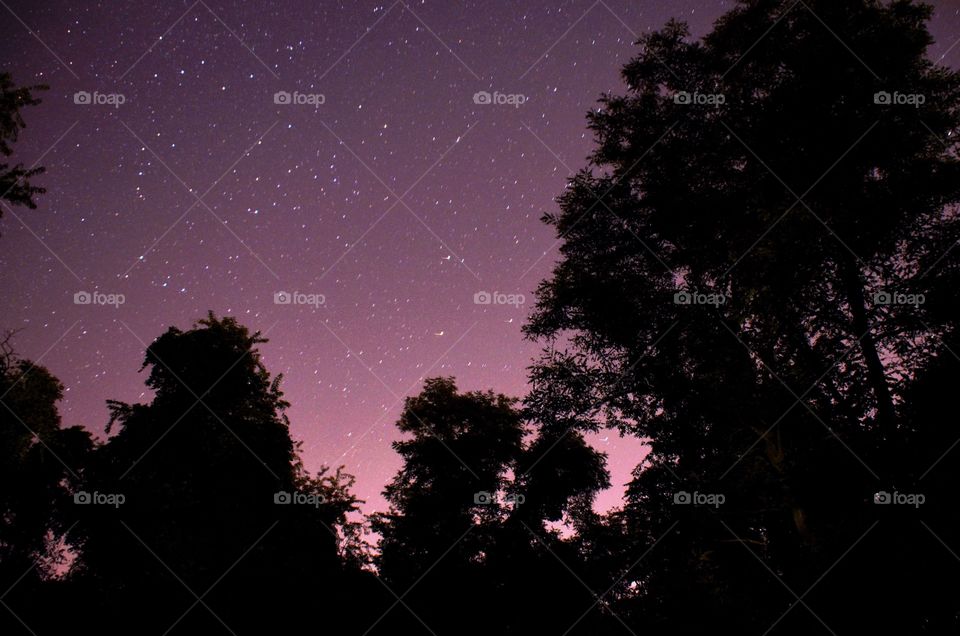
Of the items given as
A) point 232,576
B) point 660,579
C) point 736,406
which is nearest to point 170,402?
point 232,576

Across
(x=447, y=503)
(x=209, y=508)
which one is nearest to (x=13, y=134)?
(x=209, y=508)

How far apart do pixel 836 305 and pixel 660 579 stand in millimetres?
6728

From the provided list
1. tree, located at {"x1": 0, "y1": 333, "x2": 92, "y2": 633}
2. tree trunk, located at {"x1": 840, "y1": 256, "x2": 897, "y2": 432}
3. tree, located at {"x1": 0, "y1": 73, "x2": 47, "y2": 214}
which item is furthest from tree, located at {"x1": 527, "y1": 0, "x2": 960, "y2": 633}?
tree, located at {"x1": 0, "y1": 333, "x2": 92, "y2": 633}

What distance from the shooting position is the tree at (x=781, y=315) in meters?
9.20

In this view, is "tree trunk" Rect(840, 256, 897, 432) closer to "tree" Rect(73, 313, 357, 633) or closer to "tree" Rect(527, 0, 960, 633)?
"tree" Rect(527, 0, 960, 633)

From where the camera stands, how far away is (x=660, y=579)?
9570 mm

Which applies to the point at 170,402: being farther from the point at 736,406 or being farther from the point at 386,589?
the point at 736,406

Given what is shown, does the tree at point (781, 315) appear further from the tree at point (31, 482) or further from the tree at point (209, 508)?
the tree at point (31, 482)

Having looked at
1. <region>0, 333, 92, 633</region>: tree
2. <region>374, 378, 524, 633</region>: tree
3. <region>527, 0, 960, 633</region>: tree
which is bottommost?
<region>0, 333, 92, 633</region>: tree

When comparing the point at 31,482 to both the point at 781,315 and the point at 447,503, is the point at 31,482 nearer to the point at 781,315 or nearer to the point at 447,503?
the point at 447,503

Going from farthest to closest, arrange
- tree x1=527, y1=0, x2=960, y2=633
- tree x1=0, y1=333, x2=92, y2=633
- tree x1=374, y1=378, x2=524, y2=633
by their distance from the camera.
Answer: tree x1=374, y1=378, x2=524, y2=633
tree x1=0, y1=333, x2=92, y2=633
tree x1=527, y1=0, x2=960, y2=633

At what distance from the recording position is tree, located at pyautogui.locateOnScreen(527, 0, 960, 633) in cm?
920

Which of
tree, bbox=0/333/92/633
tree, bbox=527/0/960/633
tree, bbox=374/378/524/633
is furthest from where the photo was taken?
tree, bbox=374/378/524/633

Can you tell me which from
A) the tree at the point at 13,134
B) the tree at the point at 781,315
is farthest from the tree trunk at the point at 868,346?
the tree at the point at 13,134
